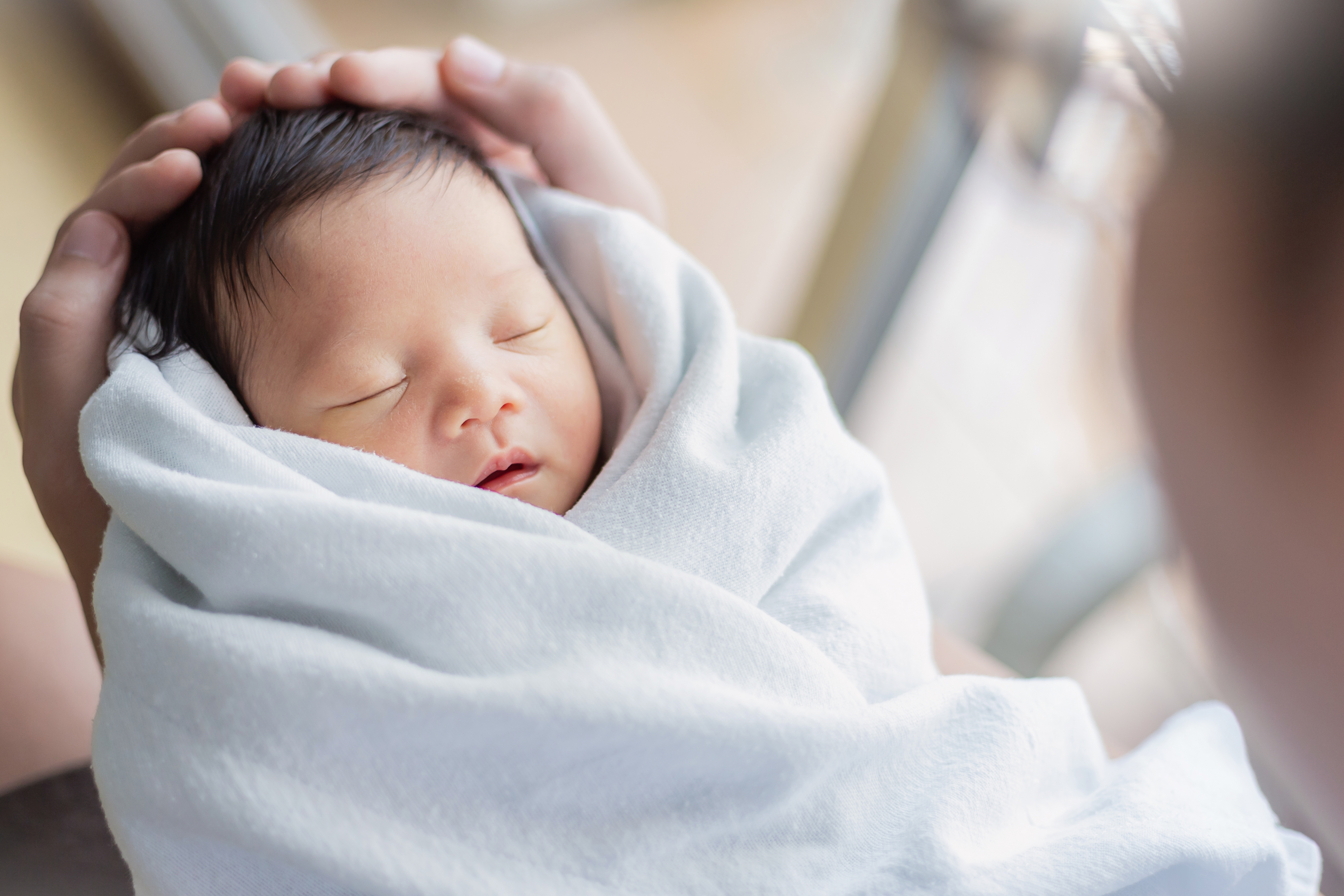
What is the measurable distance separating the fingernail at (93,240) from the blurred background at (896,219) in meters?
0.38

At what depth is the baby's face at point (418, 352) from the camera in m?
0.68

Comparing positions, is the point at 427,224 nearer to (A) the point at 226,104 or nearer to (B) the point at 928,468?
(A) the point at 226,104

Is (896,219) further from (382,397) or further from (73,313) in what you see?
(73,313)

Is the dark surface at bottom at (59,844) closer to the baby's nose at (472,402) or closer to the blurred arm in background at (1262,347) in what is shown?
the baby's nose at (472,402)

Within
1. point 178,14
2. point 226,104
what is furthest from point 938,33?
point 178,14

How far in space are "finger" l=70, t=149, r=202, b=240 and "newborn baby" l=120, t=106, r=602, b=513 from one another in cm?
2

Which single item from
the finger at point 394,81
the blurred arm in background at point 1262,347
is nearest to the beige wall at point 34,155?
the finger at point 394,81

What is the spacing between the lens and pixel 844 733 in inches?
21.7

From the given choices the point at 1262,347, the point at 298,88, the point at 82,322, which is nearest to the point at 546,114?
the point at 298,88

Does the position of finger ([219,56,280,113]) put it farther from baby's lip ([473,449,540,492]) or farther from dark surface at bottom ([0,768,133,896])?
dark surface at bottom ([0,768,133,896])

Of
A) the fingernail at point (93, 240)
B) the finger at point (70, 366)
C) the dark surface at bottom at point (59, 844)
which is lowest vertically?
the dark surface at bottom at point (59, 844)

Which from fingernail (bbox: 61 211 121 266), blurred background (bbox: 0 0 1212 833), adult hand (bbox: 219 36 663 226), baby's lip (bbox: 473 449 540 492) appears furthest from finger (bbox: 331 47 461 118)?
blurred background (bbox: 0 0 1212 833)

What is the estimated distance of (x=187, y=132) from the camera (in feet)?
2.60

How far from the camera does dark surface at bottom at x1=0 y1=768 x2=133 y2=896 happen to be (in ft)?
2.32
